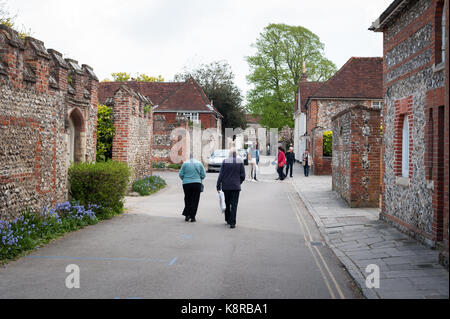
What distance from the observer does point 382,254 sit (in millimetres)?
8102

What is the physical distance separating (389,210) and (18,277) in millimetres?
8505

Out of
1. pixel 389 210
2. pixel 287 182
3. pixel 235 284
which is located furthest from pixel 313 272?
pixel 287 182

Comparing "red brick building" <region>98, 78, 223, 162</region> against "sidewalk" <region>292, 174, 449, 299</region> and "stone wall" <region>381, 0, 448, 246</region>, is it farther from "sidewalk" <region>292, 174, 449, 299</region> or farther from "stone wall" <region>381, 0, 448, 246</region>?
"stone wall" <region>381, 0, 448, 246</region>

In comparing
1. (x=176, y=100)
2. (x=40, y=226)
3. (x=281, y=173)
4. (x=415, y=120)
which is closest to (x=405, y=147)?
(x=415, y=120)

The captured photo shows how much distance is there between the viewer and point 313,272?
6.95m

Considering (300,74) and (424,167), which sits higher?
(300,74)

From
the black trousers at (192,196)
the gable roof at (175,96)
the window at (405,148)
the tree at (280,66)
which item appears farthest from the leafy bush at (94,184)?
the tree at (280,66)

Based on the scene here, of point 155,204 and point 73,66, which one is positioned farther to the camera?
point 155,204

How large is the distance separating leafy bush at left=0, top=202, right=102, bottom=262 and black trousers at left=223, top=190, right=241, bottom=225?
331 centimetres

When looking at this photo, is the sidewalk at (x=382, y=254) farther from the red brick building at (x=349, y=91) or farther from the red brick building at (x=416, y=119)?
the red brick building at (x=349, y=91)

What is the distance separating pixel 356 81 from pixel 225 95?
80.1ft

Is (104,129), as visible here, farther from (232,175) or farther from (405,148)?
(405,148)
